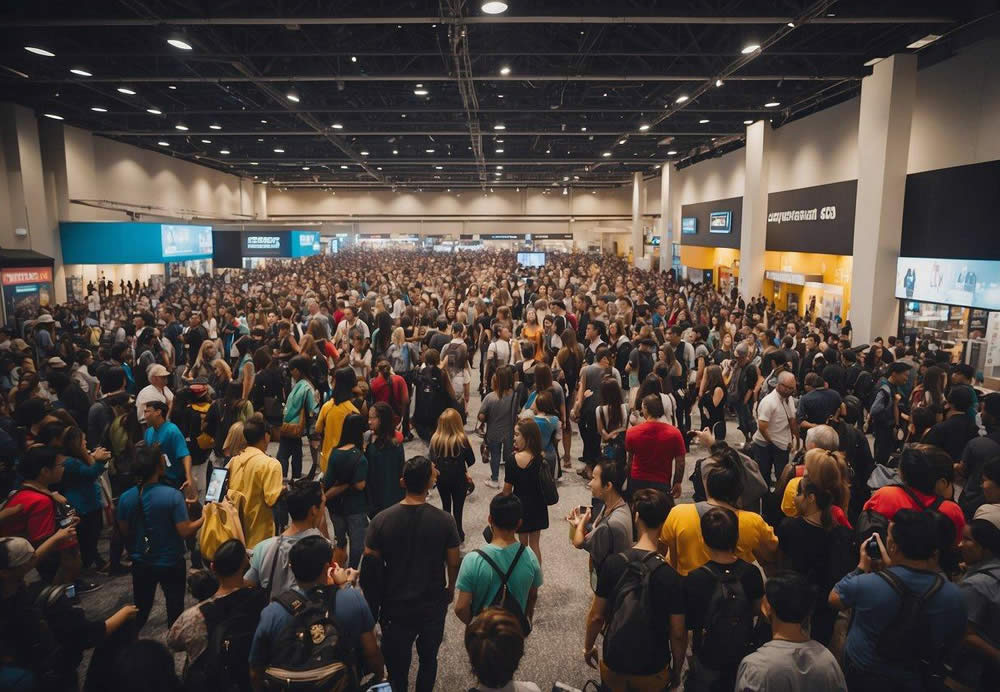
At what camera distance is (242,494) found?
3.84 m

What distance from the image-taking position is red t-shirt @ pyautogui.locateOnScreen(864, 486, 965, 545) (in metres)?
3.36

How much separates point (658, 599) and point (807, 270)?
16330mm

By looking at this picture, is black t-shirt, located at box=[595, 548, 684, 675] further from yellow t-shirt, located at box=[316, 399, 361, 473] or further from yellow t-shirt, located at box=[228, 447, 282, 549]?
yellow t-shirt, located at box=[316, 399, 361, 473]

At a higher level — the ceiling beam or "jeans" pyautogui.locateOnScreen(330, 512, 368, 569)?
the ceiling beam

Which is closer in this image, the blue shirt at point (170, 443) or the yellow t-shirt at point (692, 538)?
the yellow t-shirt at point (692, 538)

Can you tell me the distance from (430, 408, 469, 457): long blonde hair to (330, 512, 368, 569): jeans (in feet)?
2.36

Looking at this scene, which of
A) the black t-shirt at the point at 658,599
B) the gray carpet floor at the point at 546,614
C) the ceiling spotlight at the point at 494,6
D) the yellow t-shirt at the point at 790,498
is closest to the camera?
the black t-shirt at the point at 658,599

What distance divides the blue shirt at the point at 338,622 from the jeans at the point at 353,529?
169 cm

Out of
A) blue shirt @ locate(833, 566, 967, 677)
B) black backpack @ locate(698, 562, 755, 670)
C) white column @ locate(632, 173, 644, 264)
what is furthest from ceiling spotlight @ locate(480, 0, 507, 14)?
white column @ locate(632, 173, 644, 264)

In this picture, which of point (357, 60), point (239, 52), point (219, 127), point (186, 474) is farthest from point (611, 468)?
point (219, 127)

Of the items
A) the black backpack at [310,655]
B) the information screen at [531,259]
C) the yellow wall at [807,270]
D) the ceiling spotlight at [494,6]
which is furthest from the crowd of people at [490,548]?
the information screen at [531,259]

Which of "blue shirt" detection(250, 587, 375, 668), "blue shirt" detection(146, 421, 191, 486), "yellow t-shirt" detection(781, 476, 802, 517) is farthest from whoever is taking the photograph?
"blue shirt" detection(146, 421, 191, 486)

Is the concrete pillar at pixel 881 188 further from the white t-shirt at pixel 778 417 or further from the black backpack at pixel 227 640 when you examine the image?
the black backpack at pixel 227 640

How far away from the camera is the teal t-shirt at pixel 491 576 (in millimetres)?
Result: 2799
